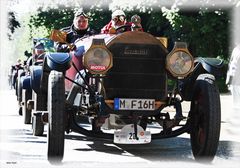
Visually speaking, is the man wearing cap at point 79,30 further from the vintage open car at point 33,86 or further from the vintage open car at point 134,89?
the vintage open car at point 134,89

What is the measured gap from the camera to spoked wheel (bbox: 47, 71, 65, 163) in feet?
20.2

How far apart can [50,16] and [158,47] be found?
28.3m

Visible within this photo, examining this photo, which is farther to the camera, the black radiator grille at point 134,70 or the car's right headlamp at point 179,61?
the black radiator grille at point 134,70

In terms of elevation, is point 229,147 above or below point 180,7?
below

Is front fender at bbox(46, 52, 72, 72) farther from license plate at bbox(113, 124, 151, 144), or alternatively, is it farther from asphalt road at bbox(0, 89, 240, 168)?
asphalt road at bbox(0, 89, 240, 168)

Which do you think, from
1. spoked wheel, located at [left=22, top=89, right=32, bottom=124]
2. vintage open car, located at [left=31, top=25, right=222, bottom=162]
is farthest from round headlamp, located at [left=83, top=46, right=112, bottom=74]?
spoked wheel, located at [left=22, top=89, right=32, bottom=124]

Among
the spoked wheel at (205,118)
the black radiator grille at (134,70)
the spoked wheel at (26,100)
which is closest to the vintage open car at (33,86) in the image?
the spoked wheel at (26,100)

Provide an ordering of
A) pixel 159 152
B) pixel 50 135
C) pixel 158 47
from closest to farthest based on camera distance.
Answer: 1. pixel 50 135
2. pixel 158 47
3. pixel 159 152

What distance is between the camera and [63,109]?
6.23 metres

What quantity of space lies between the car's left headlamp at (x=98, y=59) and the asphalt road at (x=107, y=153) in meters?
1.09

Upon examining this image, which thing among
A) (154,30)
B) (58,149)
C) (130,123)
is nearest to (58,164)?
(58,149)

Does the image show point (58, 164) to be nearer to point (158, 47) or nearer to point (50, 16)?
point (158, 47)

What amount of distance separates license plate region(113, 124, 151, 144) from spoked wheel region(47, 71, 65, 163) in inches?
27.6

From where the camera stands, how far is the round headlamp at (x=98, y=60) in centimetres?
637
